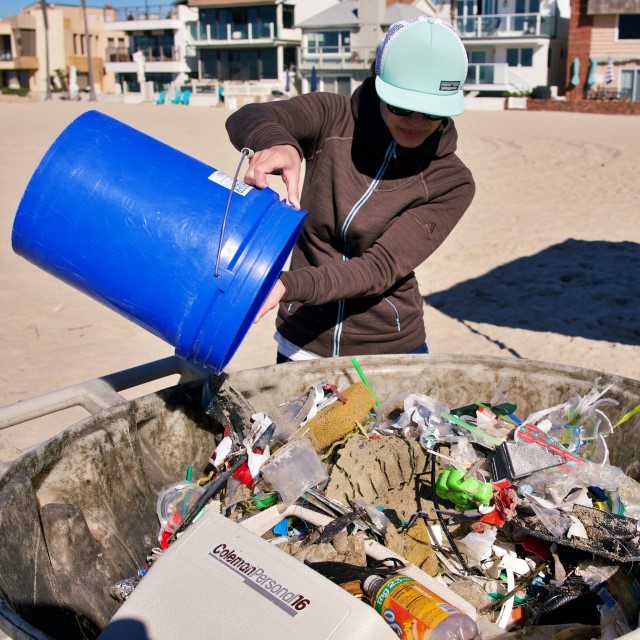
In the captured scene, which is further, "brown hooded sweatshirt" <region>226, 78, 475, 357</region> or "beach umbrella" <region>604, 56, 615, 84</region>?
"beach umbrella" <region>604, 56, 615, 84</region>

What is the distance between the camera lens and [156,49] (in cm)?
5312

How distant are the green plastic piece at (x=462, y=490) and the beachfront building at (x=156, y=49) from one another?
49.5 metres

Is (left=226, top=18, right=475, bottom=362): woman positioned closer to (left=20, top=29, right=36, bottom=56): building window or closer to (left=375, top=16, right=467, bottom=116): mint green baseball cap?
(left=375, top=16, right=467, bottom=116): mint green baseball cap

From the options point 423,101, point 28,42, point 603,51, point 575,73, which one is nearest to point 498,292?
point 423,101

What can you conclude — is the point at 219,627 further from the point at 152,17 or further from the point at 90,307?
the point at 152,17

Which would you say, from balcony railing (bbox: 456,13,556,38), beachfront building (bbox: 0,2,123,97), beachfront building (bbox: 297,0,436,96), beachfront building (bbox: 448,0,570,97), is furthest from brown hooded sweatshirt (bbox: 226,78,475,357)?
beachfront building (bbox: 0,2,123,97)

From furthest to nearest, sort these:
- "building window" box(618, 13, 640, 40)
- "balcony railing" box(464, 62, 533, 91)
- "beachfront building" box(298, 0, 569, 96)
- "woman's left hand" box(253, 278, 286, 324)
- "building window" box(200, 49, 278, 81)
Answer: "building window" box(200, 49, 278, 81)
"beachfront building" box(298, 0, 569, 96)
"balcony railing" box(464, 62, 533, 91)
"building window" box(618, 13, 640, 40)
"woman's left hand" box(253, 278, 286, 324)

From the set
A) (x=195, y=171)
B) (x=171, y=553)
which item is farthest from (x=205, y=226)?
(x=171, y=553)

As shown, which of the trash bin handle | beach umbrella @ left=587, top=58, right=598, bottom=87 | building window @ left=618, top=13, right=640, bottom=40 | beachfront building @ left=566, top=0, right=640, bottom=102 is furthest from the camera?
building window @ left=618, top=13, right=640, bottom=40

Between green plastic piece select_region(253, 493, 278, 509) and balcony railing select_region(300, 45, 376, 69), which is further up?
balcony railing select_region(300, 45, 376, 69)

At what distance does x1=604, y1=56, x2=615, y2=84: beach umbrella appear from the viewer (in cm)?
3331

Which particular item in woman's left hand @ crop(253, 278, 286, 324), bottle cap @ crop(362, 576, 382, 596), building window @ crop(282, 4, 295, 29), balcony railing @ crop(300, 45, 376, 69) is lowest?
bottle cap @ crop(362, 576, 382, 596)

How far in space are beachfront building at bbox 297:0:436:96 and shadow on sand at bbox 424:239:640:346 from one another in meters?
30.9

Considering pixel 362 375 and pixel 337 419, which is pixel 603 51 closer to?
pixel 362 375
